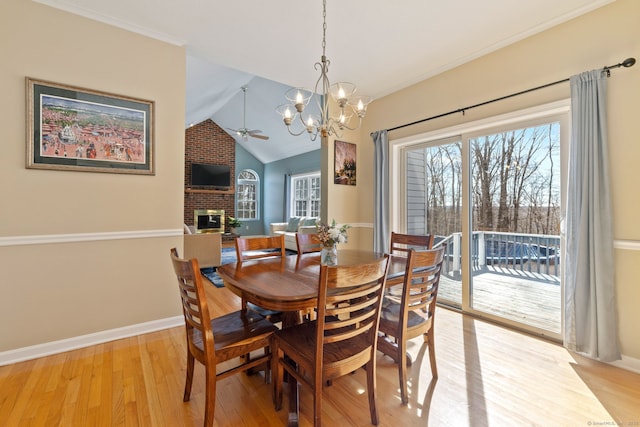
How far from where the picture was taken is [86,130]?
2387mm

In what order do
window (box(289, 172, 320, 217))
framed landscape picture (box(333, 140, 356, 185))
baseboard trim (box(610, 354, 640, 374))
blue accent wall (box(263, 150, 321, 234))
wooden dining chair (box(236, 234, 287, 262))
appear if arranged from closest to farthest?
1. baseboard trim (box(610, 354, 640, 374))
2. wooden dining chair (box(236, 234, 287, 262))
3. framed landscape picture (box(333, 140, 356, 185))
4. window (box(289, 172, 320, 217))
5. blue accent wall (box(263, 150, 321, 234))

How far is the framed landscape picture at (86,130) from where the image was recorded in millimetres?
2223

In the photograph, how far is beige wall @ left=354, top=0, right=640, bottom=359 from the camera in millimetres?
2070

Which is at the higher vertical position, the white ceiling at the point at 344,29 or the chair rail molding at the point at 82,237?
the white ceiling at the point at 344,29

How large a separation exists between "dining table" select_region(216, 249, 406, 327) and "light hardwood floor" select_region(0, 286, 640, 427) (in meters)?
0.56

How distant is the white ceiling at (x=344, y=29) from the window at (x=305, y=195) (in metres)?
4.71

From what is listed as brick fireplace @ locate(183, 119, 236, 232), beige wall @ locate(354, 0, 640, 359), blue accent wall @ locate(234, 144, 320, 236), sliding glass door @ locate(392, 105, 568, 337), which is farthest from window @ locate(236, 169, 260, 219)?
beige wall @ locate(354, 0, 640, 359)

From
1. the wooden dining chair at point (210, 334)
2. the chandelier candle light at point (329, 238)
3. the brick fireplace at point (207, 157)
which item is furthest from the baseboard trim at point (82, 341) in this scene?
the brick fireplace at point (207, 157)

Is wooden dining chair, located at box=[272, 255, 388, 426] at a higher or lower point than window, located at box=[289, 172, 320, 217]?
lower

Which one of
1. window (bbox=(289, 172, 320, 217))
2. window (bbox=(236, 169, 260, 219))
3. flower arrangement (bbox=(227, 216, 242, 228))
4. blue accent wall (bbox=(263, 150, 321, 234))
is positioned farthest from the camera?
window (bbox=(236, 169, 260, 219))

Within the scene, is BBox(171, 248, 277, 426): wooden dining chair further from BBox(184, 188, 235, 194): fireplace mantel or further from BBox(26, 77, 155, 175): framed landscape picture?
BBox(184, 188, 235, 194): fireplace mantel

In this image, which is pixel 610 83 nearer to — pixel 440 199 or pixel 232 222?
pixel 440 199

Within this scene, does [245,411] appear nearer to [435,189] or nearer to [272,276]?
[272,276]

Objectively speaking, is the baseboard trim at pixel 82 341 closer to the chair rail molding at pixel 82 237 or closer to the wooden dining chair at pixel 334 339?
the chair rail molding at pixel 82 237
